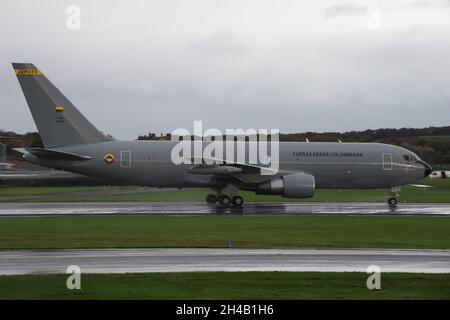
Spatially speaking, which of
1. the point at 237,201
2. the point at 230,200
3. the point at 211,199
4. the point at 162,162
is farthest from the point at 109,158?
the point at 237,201

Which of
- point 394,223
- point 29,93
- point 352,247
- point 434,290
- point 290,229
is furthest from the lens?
point 29,93

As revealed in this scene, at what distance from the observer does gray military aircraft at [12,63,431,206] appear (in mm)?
42219

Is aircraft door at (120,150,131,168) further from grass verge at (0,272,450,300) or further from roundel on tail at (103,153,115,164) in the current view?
grass verge at (0,272,450,300)

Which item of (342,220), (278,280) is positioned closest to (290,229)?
(342,220)

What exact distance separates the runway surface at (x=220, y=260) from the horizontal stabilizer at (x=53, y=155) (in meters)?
19.1

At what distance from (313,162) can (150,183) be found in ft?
33.6

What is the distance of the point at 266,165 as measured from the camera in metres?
44.4

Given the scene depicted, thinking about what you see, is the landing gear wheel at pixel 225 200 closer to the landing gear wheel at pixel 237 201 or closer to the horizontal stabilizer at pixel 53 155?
the landing gear wheel at pixel 237 201

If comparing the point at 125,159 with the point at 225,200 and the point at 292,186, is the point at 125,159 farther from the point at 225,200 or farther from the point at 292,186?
the point at 292,186

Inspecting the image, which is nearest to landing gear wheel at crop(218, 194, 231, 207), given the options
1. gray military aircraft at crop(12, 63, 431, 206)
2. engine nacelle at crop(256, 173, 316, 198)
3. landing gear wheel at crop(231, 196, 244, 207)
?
gray military aircraft at crop(12, 63, 431, 206)

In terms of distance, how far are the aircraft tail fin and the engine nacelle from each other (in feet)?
37.5

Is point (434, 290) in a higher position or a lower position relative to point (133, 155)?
lower

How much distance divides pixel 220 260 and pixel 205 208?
20.3 metres
